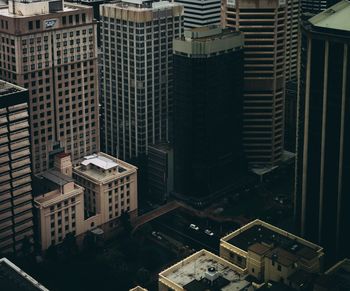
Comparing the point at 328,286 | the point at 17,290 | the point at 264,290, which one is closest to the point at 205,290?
the point at 264,290

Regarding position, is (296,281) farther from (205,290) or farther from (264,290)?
(205,290)

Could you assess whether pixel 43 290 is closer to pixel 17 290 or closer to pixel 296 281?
pixel 17 290

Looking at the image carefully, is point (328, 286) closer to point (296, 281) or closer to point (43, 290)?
point (296, 281)

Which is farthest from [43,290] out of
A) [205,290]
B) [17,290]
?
[205,290]

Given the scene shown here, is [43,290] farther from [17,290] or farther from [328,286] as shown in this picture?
[328,286]

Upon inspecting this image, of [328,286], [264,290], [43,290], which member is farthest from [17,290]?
[328,286]

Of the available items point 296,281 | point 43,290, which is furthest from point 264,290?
point 43,290
